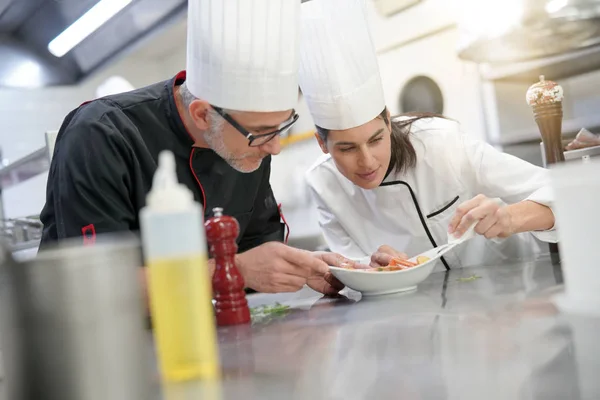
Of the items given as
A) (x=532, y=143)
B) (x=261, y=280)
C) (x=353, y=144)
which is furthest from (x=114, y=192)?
(x=532, y=143)

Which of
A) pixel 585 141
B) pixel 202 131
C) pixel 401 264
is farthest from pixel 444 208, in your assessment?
pixel 202 131

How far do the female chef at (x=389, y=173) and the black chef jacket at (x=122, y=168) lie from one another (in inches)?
14.4

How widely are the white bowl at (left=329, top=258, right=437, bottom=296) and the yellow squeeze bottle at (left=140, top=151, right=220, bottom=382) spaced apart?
824mm

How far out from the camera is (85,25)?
207 centimetres

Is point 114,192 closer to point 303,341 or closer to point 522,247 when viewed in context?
point 303,341

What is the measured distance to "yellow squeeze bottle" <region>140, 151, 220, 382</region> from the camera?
0.47 meters

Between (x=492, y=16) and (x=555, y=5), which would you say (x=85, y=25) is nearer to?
(x=492, y=16)

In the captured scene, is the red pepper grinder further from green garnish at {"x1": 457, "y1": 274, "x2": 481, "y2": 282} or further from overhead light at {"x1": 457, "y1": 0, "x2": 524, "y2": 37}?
overhead light at {"x1": 457, "y1": 0, "x2": 524, "y2": 37}

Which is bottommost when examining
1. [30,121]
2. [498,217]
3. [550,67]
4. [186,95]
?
[498,217]

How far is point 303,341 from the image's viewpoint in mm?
914

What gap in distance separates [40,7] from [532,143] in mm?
2544

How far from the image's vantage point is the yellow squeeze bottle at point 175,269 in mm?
472

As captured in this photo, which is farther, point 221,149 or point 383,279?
point 221,149

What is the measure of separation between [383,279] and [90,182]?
2.46 feet
